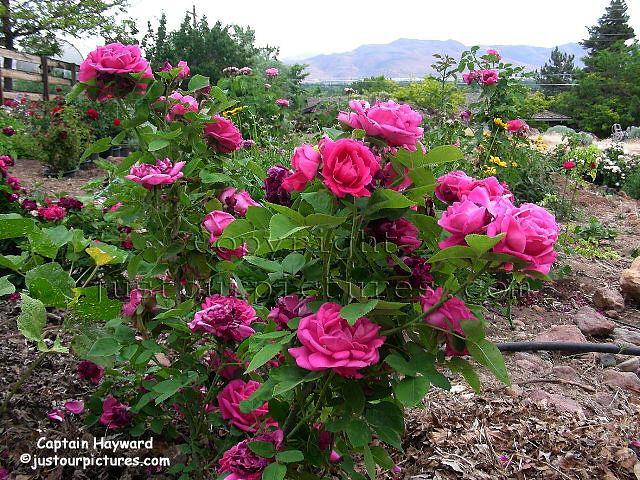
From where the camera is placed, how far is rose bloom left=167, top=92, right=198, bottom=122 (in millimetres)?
1414

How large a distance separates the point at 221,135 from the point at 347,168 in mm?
700

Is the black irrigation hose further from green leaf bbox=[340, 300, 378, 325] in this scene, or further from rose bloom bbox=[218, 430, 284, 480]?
green leaf bbox=[340, 300, 378, 325]

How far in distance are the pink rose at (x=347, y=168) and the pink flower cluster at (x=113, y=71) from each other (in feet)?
2.26

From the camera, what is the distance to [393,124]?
0.90 meters

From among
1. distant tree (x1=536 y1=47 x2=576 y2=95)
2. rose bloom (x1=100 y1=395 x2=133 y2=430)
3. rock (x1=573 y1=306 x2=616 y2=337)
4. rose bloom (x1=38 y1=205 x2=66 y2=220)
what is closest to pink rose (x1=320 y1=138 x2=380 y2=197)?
rose bloom (x1=100 y1=395 x2=133 y2=430)

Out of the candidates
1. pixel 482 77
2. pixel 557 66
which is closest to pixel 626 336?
pixel 482 77

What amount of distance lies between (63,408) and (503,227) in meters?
1.47

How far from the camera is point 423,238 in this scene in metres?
0.98

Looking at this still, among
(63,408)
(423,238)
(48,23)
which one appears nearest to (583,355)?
(423,238)

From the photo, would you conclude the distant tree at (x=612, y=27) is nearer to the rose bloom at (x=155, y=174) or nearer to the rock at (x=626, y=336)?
the rock at (x=626, y=336)

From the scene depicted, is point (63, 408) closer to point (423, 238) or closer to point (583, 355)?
point (423, 238)

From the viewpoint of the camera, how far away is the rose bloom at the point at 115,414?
146 cm

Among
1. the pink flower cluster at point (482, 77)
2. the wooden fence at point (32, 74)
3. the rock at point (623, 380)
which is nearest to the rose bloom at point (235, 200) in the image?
the rock at point (623, 380)

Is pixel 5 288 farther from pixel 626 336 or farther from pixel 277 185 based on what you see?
pixel 626 336
